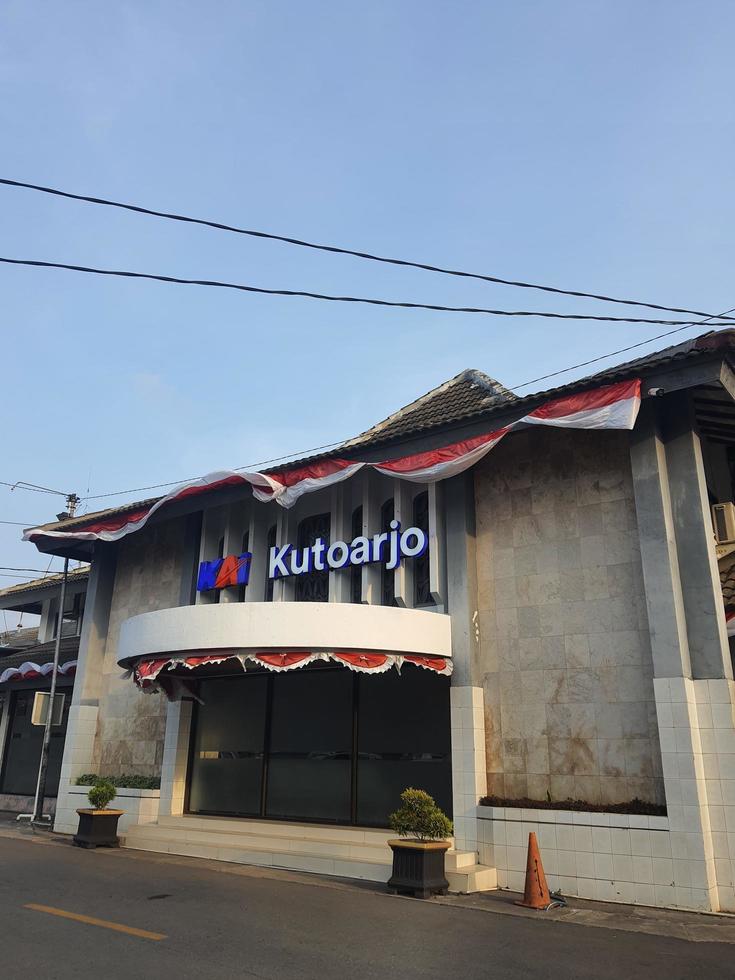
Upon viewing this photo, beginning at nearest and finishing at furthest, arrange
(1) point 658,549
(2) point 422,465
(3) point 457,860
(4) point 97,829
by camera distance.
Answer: (1) point 658,549 < (3) point 457,860 < (2) point 422,465 < (4) point 97,829

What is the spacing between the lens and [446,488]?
15750 mm

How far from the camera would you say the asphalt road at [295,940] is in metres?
7.64

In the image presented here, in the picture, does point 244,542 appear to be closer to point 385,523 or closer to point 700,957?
point 385,523

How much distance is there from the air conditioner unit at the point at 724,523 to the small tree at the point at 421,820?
6.60 metres

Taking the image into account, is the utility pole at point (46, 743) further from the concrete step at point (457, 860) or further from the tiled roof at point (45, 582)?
the concrete step at point (457, 860)

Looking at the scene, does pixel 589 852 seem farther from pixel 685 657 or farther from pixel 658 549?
pixel 658 549

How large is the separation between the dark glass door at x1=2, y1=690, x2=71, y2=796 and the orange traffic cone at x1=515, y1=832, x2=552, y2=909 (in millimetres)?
16590

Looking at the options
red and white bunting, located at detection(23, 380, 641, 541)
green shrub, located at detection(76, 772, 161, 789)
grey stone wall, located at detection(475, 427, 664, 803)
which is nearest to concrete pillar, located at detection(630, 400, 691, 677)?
grey stone wall, located at detection(475, 427, 664, 803)

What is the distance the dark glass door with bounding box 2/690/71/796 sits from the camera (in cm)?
2325

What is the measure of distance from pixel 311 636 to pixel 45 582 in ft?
56.2

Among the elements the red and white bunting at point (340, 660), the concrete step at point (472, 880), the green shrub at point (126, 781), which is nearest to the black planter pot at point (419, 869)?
the concrete step at point (472, 880)

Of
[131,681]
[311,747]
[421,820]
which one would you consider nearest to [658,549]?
[421,820]

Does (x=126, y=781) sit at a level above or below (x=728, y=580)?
below

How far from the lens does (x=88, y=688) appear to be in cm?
2095
